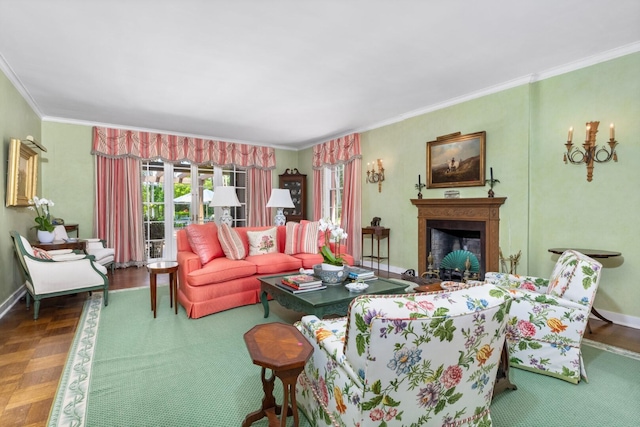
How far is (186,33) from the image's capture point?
2.70 meters

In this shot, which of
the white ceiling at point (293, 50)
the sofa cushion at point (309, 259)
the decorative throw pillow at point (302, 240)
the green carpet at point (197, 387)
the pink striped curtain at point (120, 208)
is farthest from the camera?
the pink striped curtain at point (120, 208)

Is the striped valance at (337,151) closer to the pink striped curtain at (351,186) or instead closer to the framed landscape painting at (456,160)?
the pink striped curtain at (351,186)

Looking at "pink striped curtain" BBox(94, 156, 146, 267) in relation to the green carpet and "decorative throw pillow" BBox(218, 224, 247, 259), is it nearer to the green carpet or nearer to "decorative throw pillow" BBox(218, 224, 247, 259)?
"decorative throw pillow" BBox(218, 224, 247, 259)

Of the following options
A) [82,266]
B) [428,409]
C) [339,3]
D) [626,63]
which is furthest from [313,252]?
[626,63]

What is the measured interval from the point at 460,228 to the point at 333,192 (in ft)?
10.1

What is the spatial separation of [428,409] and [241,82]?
3659 mm

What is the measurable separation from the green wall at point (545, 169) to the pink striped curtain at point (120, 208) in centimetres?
85

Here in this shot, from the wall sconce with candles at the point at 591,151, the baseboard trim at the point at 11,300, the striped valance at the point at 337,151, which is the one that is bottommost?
the baseboard trim at the point at 11,300

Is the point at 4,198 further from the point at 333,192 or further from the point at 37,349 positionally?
the point at 333,192

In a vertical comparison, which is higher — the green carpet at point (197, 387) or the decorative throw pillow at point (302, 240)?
the decorative throw pillow at point (302, 240)

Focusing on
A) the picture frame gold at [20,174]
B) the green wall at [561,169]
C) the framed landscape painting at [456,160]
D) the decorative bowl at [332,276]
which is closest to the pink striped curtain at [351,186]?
the green wall at [561,169]

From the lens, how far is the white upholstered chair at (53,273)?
10.5 feet

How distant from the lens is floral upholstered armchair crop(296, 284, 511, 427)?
1.07m

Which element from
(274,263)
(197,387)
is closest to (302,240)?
(274,263)
